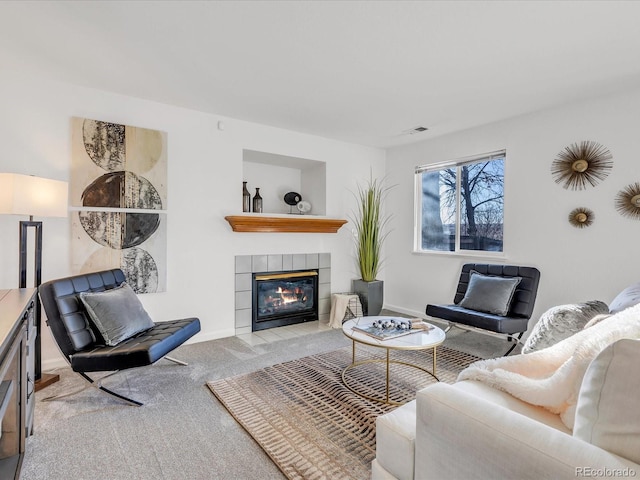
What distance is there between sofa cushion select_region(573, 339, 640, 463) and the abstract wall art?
3.20 meters

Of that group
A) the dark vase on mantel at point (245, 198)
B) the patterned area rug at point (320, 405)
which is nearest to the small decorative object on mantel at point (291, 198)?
the dark vase on mantel at point (245, 198)

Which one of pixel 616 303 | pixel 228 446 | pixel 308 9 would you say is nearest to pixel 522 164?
pixel 616 303

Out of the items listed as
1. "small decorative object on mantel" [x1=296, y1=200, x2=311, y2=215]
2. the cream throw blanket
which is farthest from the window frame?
the cream throw blanket

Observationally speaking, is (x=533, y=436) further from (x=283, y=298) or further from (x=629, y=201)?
(x=283, y=298)

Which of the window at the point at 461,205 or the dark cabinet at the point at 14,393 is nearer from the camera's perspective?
the dark cabinet at the point at 14,393

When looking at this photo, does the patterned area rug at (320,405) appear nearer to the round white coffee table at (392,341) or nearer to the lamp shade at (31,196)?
the round white coffee table at (392,341)

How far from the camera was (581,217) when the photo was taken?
308 cm

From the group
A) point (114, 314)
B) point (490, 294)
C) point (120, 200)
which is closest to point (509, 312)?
point (490, 294)

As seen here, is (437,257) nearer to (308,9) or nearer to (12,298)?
(308,9)

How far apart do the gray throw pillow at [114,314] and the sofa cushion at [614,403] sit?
252 centimetres

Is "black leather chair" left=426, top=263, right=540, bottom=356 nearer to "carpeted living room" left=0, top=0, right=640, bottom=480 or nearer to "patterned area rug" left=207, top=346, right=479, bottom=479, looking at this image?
"carpeted living room" left=0, top=0, right=640, bottom=480

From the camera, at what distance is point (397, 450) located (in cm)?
118

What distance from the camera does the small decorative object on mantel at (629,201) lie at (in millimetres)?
2771

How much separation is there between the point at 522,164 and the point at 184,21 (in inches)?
131
